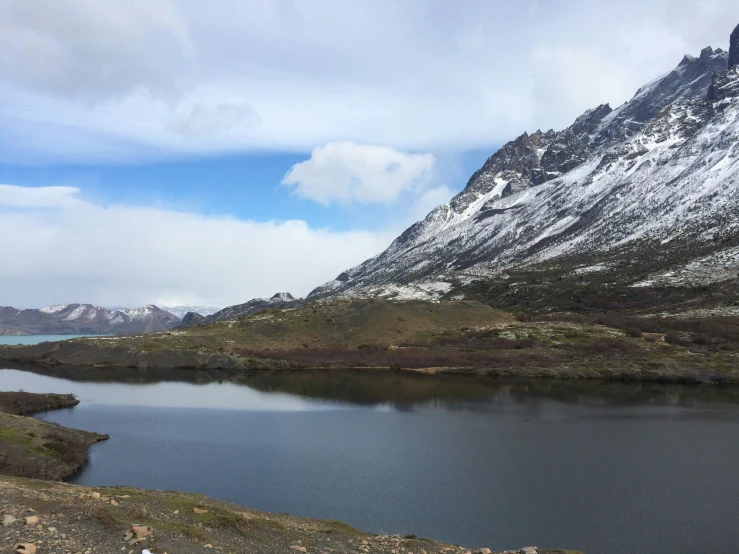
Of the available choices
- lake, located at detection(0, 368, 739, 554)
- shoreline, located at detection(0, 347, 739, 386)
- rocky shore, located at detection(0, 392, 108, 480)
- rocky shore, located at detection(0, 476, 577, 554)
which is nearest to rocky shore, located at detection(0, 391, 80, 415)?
lake, located at detection(0, 368, 739, 554)

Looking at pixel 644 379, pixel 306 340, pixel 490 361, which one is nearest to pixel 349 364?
pixel 306 340

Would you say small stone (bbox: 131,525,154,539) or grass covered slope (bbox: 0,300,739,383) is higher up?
grass covered slope (bbox: 0,300,739,383)

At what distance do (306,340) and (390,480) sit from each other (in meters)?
112

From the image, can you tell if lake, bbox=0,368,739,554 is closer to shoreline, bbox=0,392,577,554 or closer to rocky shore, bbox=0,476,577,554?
shoreline, bbox=0,392,577,554

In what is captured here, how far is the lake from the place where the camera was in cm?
3691

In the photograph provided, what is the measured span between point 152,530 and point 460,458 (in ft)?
113

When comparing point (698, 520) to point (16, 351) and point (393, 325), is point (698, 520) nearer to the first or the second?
point (393, 325)

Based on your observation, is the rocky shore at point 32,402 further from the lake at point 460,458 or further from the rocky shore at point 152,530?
the rocky shore at point 152,530

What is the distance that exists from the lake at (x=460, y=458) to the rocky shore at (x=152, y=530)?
611 cm

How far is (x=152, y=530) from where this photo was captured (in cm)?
2450

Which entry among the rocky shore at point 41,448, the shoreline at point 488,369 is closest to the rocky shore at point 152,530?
the rocky shore at point 41,448

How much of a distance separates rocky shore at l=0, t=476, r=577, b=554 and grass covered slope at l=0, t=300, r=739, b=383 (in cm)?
9383

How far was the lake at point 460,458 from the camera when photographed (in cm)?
3691

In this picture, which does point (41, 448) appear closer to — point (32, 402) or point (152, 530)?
point (152, 530)
